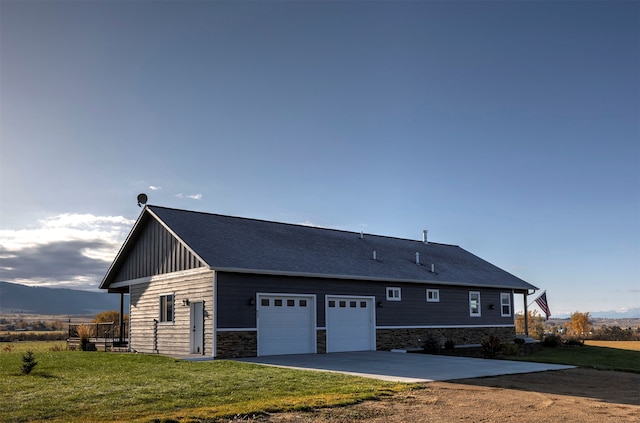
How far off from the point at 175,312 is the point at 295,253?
4.88 metres

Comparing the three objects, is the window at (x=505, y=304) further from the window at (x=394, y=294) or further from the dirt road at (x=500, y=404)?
the dirt road at (x=500, y=404)

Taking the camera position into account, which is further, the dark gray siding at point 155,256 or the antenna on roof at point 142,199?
the antenna on roof at point 142,199

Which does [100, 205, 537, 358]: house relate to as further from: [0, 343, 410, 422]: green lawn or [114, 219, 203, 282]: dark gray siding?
[0, 343, 410, 422]: green lawn

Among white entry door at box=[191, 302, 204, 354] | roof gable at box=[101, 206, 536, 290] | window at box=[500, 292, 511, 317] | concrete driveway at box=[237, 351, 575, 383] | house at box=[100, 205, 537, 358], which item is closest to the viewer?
concrete driveway at box=[237, 351, 575, 383]

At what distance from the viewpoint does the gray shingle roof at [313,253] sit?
20.7 m

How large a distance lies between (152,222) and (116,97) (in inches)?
219

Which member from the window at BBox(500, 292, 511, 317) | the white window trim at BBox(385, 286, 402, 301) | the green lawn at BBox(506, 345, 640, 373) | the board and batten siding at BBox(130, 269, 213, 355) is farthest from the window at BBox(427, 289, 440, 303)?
the board and batten siding at BBox(130, 269, 213, 355)

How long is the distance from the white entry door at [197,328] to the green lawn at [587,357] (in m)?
10.4

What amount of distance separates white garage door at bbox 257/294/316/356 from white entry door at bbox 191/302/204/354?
6.22 ft

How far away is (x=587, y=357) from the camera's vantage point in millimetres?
22781

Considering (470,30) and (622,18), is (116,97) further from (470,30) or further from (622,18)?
(622,18)

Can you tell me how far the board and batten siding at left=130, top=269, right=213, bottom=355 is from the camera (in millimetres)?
19531

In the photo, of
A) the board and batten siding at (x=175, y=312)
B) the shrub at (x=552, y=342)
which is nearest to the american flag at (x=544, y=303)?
the shrub at (x=552, y=342)

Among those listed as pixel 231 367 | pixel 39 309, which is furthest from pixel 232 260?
pixel 39 309
